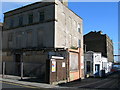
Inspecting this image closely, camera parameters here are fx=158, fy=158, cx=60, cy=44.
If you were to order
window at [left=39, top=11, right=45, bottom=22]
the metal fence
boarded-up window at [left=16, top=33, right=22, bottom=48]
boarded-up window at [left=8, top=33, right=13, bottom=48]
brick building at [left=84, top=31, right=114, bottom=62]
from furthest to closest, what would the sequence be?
brick building at [left=84, top=31, right=114, bottom=62] < boarded-up window at [left=8, top=33, right=13, bottom=48] < boarded-up window at [left=16, top=33, right=22, bottom=48] < window at [left=39, top=11, right=45, bottom=22] < the metal fence

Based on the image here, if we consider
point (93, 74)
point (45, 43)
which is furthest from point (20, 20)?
point (93, 74)

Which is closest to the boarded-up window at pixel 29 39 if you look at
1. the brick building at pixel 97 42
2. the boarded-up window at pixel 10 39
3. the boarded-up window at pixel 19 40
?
A: the boarded-up window at pixel 19 40

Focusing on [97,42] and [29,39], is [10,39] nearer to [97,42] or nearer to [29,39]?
[29,39]

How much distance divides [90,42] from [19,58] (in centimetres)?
2685

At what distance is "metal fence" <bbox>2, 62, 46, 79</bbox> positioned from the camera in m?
19.5

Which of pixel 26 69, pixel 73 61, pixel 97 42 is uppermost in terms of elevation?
pixel 97 42

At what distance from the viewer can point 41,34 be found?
21.6 meters

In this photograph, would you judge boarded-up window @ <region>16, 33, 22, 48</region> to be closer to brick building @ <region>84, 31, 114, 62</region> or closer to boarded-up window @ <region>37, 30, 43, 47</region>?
boarded-up window @ <region>37, 30, 43, 47</region>

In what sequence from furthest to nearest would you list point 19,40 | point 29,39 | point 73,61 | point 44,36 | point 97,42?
point 97,42 → point 19,40 → point 29,39 → point 44,36 → point 73,61

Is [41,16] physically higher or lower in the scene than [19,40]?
higher

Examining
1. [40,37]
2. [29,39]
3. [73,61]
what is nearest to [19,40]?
[29,39]

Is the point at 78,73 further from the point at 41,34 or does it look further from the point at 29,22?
the point at 29,22

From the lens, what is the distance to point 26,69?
22.1 m

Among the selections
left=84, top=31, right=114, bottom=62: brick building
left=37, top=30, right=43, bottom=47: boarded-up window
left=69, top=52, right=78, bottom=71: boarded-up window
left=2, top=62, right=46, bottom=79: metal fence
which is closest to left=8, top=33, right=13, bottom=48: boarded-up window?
left=2, top=62, right=46, bottom=79: metal fence
